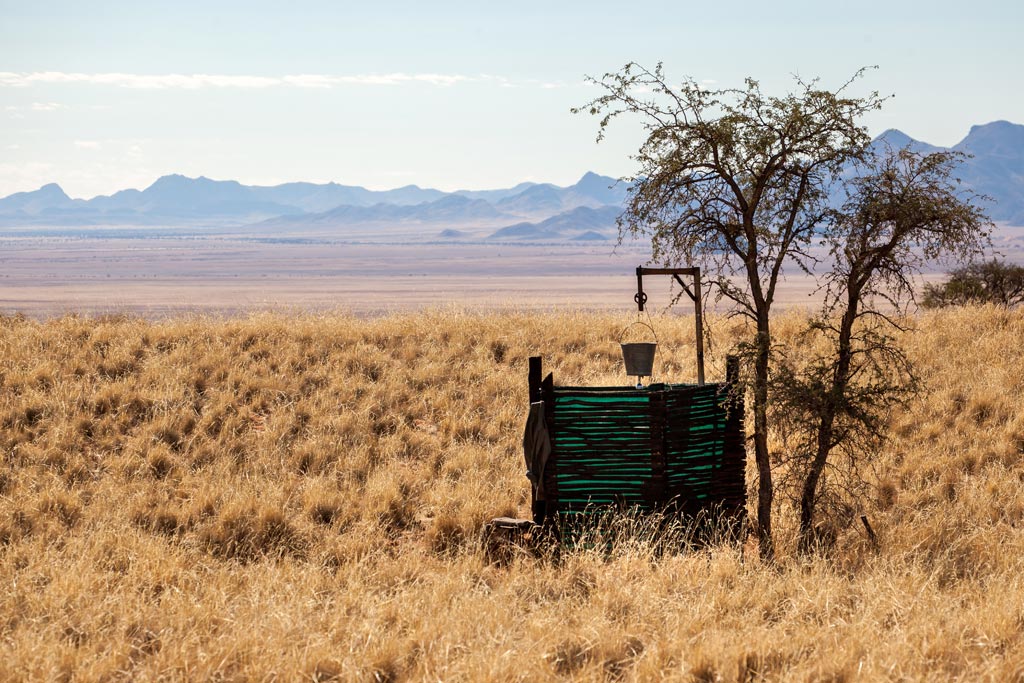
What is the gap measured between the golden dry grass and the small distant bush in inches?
407

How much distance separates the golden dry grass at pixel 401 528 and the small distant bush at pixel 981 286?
10.3 meters

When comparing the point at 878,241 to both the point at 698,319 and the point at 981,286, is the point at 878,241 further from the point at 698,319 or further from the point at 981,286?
the point at 981,286

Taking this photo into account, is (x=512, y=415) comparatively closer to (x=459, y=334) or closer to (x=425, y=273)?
(x=459, y=334)

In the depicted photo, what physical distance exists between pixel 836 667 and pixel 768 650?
40 centimetres

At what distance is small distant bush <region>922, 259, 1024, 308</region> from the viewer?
2659 centimetres

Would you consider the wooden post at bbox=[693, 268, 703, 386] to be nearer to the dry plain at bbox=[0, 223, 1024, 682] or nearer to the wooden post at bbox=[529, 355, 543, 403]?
the wooden post at bbox=[529, 355, 543, 403]

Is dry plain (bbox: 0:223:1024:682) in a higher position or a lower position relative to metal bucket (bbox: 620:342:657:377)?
lower

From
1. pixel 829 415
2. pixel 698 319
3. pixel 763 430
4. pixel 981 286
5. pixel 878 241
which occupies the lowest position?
pixel 763 430

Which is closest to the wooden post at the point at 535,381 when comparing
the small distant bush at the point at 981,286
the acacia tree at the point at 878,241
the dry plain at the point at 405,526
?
the dry plain at the point at 405,526

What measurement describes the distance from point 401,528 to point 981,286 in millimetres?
23020

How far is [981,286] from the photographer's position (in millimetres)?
27453

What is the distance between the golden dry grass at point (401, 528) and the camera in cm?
598

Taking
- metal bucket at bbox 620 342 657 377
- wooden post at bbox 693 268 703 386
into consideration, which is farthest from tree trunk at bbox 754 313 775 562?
metal bucket at bbox 620 342 657 377

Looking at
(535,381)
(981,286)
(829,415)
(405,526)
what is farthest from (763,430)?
(981,286)
